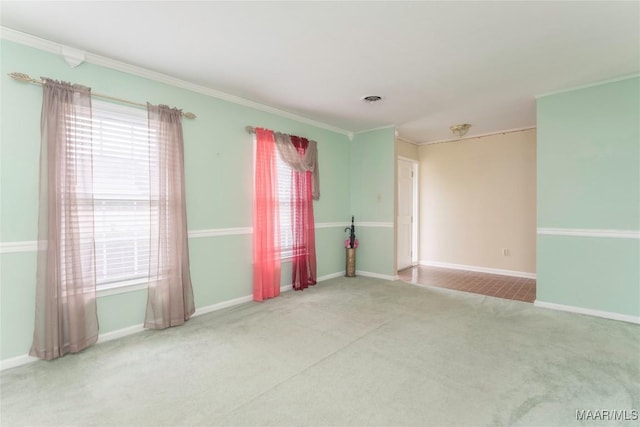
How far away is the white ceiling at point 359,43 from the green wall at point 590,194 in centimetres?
28

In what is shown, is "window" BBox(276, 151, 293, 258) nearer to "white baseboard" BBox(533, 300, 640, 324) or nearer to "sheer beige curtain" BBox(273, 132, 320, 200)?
"sheer beige curtain" BBox(273, 132, 320, 200)

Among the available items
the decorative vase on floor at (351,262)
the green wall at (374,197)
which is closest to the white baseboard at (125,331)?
the decorative vase on floor at (351,262)

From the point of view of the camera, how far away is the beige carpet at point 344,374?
72.7 inches

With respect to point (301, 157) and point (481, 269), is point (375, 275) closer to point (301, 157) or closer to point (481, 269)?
point (481, 269)

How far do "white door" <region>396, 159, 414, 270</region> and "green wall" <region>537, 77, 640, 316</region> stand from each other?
8.22 ft

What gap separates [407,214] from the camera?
20.7 ft

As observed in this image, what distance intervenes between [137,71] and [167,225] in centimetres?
152

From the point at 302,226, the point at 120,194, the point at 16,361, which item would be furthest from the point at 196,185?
the point at 16,361

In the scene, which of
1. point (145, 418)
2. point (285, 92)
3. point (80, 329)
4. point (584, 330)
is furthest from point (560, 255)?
point (80, 329)

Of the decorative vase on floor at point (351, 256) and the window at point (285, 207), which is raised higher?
the window at point (285, 207)

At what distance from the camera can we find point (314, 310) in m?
Answer: 3.66

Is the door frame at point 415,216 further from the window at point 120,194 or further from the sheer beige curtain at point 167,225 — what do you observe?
the window at point 120,194

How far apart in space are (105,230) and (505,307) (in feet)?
14.5

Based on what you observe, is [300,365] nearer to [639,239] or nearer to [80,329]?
[80,329]
